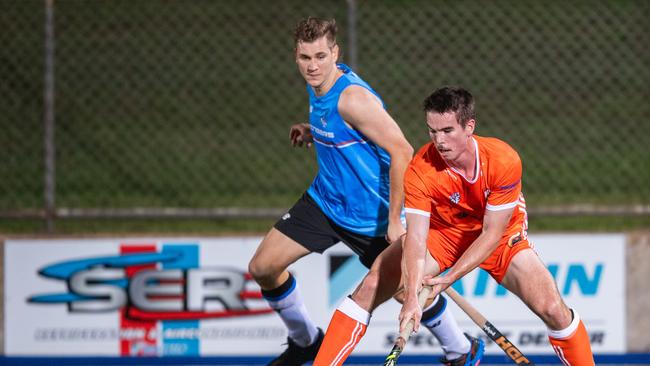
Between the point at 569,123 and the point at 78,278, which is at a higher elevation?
the point at 569,123

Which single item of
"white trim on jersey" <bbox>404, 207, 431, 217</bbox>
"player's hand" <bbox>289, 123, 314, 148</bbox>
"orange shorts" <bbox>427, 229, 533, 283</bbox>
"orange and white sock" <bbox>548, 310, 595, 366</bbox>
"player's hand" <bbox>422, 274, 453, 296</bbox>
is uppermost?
"player's hand" <bbox>289, 123, 314, 148</bbox>

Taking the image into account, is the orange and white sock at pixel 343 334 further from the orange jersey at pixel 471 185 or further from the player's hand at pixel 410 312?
the orange jersey at pixel 471 185

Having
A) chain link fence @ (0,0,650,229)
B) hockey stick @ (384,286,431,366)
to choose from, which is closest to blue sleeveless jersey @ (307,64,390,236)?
hockey stick @ (384,286,431,366)

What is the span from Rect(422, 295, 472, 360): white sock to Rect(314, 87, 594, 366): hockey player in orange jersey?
16.0 inches

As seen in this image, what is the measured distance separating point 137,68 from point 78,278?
2.42m

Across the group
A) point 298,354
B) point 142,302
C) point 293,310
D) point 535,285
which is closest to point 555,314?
point 535,285

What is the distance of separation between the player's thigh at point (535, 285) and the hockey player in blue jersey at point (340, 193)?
0.57 metres

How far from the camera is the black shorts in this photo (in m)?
5.11

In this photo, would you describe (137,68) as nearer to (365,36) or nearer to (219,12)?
(219,12)

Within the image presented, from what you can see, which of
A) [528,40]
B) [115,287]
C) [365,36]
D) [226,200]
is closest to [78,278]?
[115,287]

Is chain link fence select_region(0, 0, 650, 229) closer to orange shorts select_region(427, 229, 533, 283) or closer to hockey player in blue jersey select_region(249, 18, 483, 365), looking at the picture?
hockey player in blue jersey select_region(249, 18, 483, 365)

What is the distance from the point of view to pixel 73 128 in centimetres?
845

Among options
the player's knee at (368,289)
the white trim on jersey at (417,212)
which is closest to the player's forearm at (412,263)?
the white trim on jersey at (417,212)

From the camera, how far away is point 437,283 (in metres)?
4.48
